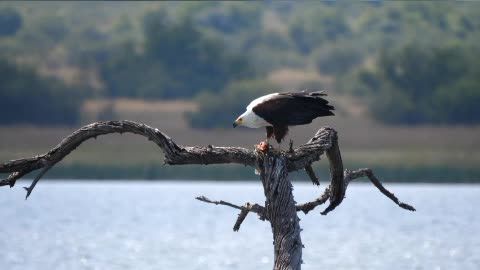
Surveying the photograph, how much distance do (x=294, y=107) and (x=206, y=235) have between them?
A: 72.0 ft

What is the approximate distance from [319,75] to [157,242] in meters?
65.9

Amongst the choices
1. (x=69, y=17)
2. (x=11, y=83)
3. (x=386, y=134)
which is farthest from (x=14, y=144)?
(x=69, y=17)

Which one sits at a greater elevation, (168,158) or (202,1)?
(202,1)

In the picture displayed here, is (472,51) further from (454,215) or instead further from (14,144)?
(454,215)

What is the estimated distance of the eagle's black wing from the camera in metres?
12.0

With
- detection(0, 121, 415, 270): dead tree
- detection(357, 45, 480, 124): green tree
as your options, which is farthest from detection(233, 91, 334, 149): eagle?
detection(357, 45, 480, 124): green tree

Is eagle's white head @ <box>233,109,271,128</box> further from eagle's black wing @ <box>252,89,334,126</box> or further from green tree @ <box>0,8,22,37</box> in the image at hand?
green tree @ <box>0,8,22,37</box>

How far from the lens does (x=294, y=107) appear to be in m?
12.0

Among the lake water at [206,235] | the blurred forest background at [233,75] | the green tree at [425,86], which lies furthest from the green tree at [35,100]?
the lake water at [206,235]

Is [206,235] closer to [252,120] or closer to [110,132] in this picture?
[252,120]

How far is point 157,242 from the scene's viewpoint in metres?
30.8

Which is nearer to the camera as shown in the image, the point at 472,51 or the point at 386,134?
the point at 386,134

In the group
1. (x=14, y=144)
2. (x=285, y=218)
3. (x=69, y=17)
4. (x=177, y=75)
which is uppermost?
(x=69, y=17)

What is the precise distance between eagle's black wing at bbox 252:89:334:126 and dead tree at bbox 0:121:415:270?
0.75m
